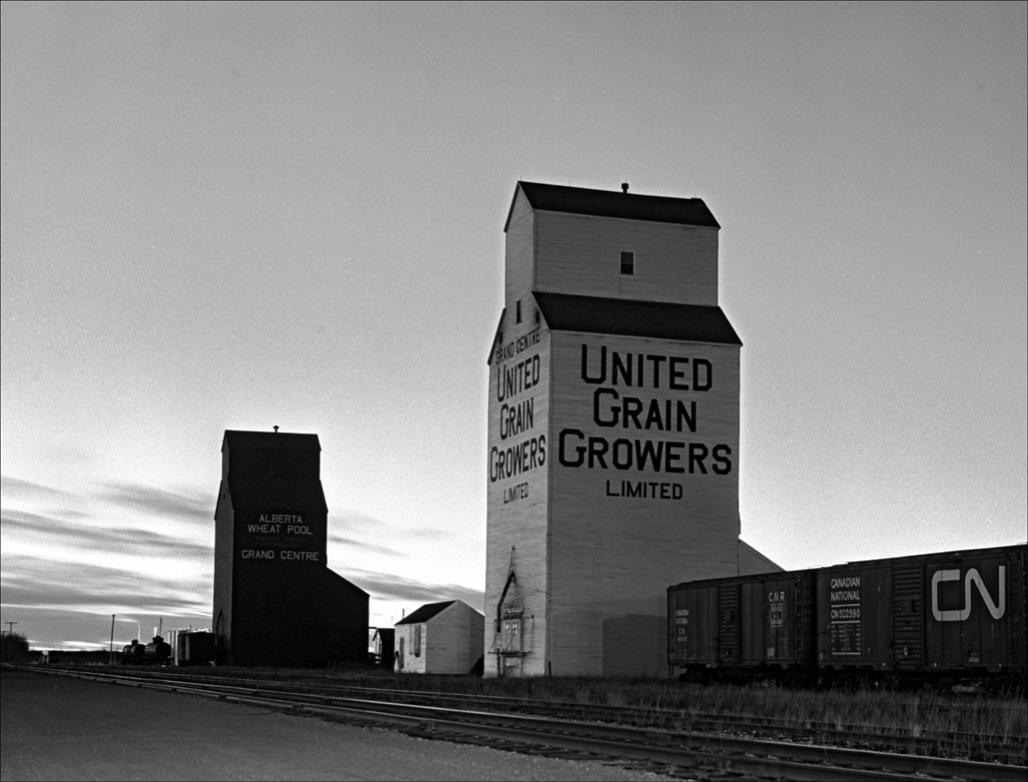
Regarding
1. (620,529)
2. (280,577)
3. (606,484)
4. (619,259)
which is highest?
(619,259)

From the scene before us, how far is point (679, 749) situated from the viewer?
16.3 m

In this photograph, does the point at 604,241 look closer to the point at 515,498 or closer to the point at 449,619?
the point at 515,498

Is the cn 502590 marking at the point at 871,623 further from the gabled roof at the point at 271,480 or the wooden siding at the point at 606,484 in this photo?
the gabled roof at the point at 271,480

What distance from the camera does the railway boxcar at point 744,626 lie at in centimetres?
3562

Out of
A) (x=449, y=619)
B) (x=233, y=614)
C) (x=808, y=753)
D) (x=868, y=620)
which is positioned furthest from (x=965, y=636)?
(x=233, y=614)

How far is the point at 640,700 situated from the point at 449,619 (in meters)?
36.8

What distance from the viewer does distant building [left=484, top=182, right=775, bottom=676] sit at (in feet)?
158

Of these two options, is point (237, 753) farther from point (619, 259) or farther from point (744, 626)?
point (619, 259)

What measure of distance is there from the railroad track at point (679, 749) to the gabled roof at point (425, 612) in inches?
1617

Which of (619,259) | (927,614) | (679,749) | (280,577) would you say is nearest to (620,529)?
(619,259)

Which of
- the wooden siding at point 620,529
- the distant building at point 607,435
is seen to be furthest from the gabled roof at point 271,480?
the wooden siding at point 620,529

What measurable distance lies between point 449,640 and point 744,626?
28.9 m

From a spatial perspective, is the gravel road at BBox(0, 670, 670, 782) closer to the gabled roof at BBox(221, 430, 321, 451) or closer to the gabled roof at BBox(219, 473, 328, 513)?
the gabled roof at BBox(219, 473, 328, 513)

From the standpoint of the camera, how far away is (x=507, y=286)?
177ft
